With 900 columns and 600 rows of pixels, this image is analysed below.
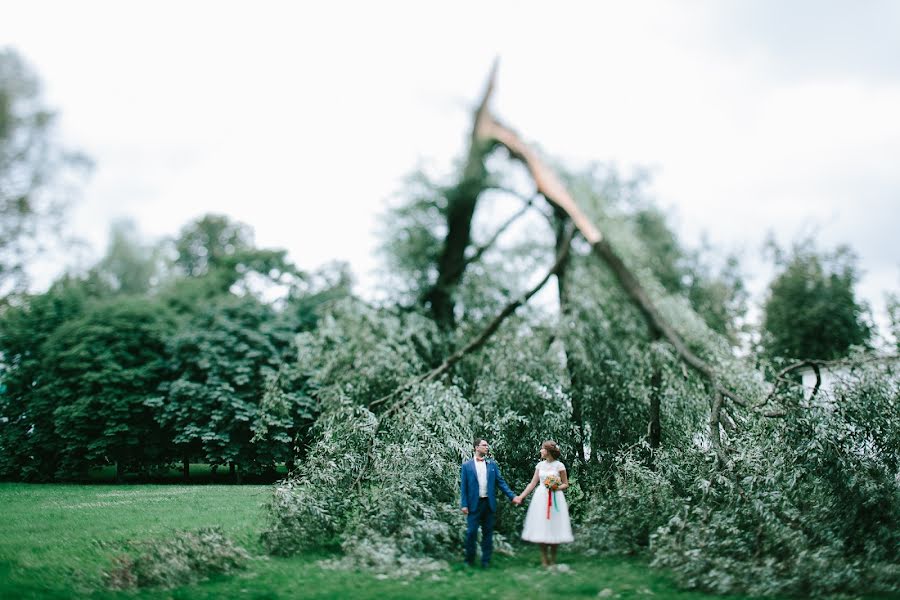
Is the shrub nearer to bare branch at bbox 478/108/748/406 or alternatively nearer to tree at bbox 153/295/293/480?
bare branch at bbox 478/108/748/406

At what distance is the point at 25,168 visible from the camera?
1922 cm

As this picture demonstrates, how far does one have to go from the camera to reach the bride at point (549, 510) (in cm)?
697

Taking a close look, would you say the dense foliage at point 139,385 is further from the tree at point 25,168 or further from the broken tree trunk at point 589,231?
the broken tree trunk at point 589,231

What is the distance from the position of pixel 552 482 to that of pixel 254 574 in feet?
10.3

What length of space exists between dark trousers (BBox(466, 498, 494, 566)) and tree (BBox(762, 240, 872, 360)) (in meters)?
17.4

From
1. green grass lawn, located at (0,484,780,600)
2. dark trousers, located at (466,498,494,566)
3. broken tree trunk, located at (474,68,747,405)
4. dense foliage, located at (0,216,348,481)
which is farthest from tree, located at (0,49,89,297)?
dark trousers, located at (466,498,494,566)

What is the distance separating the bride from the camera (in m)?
6.97

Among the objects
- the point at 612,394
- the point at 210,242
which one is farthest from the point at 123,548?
the point at 210,242

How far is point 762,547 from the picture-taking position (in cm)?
608

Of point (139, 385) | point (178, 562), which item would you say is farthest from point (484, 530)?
point (139, 385)

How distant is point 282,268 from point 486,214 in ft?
53.6

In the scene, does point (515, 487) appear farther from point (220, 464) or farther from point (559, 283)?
point (220, 464)

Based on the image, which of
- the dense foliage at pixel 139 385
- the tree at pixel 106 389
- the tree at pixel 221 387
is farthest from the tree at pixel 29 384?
the tree at pixel 221 387

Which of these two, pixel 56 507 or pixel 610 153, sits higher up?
pixel 610 153
